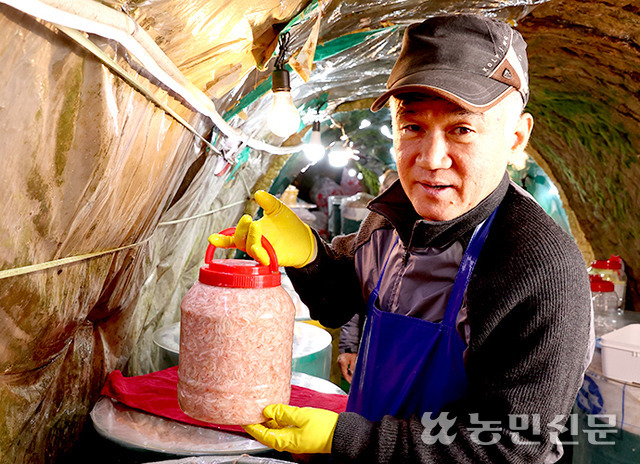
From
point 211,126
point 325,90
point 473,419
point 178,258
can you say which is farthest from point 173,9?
point 325,90

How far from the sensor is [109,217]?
1797 mm

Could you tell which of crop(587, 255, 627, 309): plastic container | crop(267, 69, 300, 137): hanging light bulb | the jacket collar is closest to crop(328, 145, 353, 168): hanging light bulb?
crop(587, 255, 627, 309): plastic container

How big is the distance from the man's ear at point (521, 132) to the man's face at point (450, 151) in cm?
2

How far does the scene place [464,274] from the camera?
155cm

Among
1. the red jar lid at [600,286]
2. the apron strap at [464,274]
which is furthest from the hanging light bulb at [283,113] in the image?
the red jar lid at [600,286]

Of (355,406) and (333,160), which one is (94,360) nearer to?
(355,406)

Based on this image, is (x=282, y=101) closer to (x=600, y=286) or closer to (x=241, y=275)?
(x=241, y=275)

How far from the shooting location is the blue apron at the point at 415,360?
5.07 ft

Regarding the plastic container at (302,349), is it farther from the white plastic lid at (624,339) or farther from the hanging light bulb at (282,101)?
the white plastic lid at (624,339)

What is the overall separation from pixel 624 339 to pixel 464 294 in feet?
7.58

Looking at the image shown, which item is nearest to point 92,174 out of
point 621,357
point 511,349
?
point 511,349

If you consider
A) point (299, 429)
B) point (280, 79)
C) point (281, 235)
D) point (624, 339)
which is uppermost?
point (280, 79)

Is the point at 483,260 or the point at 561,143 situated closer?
the point at 483,260

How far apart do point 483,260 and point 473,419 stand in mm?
483
